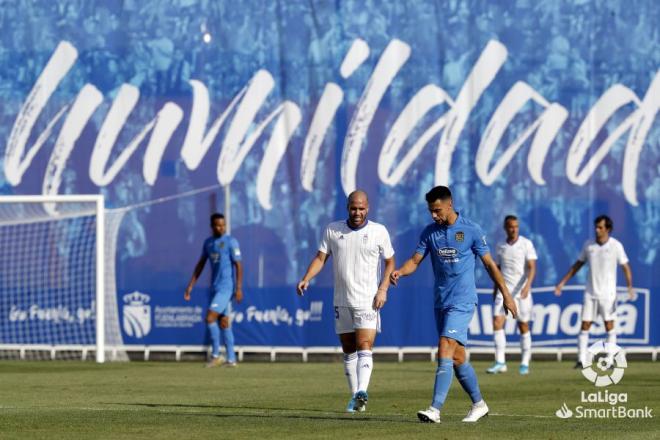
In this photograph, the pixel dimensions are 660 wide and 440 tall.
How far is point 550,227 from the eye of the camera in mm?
26891

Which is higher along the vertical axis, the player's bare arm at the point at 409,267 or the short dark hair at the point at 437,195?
the short dark hair at the point at 437,195

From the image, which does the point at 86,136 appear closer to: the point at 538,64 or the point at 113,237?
the point at 113,237

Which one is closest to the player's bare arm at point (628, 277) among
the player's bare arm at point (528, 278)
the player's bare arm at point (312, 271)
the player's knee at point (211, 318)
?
the player's bare arm at point (528, 278)

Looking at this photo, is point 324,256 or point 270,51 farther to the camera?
point 270,51

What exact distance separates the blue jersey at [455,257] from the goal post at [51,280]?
14382 millimetres

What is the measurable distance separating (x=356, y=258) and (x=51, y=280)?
43.3ft

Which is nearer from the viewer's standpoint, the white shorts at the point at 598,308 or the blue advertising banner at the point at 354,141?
the white shorts at the point at 598,308

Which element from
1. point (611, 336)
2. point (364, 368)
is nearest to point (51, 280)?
point (611, 336)

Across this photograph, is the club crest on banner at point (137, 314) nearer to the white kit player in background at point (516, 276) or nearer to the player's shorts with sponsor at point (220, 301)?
the player's shorts with sponsor at point (220, 301)

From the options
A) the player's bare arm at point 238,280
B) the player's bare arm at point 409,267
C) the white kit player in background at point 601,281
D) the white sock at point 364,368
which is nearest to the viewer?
the player's bare arm at point 409,267

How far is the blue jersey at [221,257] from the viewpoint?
24.6 meters

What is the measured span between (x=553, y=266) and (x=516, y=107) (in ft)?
9.83

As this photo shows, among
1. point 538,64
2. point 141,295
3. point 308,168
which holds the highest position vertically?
point 538,64

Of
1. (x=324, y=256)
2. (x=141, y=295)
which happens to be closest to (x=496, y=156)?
(x=141, y=295)
